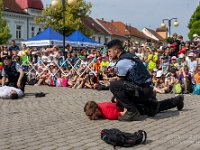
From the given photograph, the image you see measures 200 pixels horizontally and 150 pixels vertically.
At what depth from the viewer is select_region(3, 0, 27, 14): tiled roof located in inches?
2364

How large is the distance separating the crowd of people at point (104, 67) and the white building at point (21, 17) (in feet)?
131

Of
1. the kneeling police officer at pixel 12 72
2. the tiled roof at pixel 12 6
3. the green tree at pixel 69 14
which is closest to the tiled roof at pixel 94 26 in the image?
the tiled roof at pixel 12 6

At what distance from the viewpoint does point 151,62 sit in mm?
16828

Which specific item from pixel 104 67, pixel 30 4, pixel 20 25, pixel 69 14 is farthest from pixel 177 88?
pixel 30 4

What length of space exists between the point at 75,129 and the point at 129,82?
1458 mm

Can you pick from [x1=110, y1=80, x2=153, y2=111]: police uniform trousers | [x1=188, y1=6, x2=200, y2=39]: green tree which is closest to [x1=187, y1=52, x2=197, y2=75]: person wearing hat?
[x1=110, y1=80, x2=153, y2=111]: police uniform trousers

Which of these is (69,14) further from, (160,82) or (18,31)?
(160,82)

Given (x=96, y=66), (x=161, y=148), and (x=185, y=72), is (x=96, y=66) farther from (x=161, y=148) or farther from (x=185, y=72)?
(x=161, y=148)

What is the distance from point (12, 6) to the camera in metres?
61.7

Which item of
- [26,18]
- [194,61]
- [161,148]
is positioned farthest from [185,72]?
[26,18]

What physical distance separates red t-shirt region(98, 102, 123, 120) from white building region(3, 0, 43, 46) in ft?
178

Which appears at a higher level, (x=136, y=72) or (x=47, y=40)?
(x=47, y=40)

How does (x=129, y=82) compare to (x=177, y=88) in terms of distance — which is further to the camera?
(x=177, y=88)

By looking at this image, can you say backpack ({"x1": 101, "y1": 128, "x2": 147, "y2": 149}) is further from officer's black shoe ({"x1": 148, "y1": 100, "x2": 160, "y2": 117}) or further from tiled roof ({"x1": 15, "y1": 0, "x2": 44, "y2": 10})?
tiled roof ({"x1": 15, "y1": 0, "x2": 44, "y2": 10})
